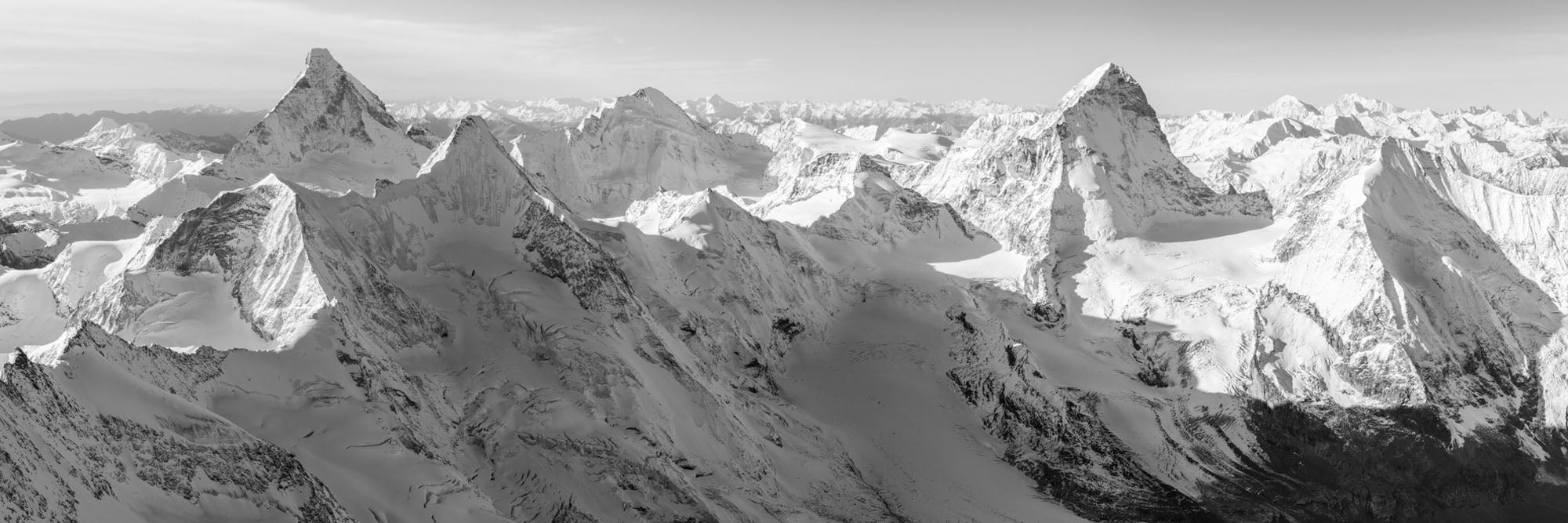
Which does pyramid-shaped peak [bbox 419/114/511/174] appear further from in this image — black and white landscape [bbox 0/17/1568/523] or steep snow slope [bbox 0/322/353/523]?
steep snow slope [bbox 0/322/353/523]

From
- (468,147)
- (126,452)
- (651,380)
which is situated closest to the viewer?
(126,452)

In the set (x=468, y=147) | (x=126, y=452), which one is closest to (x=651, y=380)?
(x=468, y=147)

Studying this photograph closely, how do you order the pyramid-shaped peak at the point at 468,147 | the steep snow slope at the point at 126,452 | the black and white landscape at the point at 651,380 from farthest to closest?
the pyramid-shaped peak at the point at 468,147 < the black and white landscape at the point at 651,380 < the steep snow slope at the point at 126,452

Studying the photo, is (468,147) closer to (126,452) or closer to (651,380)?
(651,380)

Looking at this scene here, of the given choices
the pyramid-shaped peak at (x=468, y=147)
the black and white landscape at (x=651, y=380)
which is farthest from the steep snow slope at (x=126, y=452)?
the pyramid-shaped peak at (x=468, y=147)

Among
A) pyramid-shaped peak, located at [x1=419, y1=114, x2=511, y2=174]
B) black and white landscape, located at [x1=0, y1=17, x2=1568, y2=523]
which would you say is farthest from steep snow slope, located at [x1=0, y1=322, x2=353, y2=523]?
pyramid-shaped peak, located at [x1=419, y1=114, x2=511, y2=174]

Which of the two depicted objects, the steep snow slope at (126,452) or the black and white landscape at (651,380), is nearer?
the steep snow slope at (126,452)

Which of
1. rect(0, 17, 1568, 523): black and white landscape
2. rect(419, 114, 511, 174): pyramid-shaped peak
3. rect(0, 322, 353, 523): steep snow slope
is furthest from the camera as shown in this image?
rect(419, 114, 511, 174): pyramid-shaped peak

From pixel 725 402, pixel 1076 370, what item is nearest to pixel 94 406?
pixel 725 402

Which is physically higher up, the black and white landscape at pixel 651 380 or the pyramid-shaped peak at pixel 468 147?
the pyramid-shaped peak at pixel 468 147

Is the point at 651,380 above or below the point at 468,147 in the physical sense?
below

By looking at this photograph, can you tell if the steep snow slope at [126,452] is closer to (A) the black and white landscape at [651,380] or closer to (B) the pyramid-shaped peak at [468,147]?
(A) the black and white landscape at [651,380]

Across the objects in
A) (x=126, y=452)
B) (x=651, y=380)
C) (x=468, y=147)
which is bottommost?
(x=651, y=380)

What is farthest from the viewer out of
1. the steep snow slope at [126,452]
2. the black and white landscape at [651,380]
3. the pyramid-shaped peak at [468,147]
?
the pyramid-shaped peak at [468,147]
